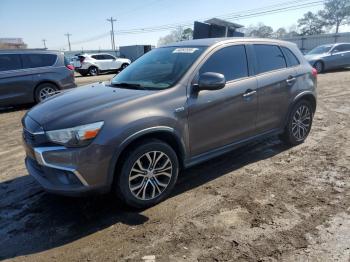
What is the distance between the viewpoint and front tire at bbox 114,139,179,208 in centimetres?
370

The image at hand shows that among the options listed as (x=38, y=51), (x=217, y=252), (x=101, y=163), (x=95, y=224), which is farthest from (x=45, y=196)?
(x=38, y=51)

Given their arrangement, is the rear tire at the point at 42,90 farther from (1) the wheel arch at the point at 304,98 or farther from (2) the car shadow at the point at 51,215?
(1) the wheel arch at the point at 304,98

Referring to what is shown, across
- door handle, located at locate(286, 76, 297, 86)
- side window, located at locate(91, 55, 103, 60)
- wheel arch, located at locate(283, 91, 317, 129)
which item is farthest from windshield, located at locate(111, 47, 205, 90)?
side window, located at locate(91, 55, 103, 60)

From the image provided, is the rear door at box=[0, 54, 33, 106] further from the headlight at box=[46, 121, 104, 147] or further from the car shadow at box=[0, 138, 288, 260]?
the headlight at box=[46, 121, 104, 147]

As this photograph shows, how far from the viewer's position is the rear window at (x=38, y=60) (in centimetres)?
1058

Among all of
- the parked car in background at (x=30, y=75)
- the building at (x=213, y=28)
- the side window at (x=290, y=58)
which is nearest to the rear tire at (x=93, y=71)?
the building at (x=213, y=28)

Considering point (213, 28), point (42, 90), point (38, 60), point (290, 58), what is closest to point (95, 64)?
point (213, 28)

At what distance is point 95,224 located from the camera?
3.70 meters

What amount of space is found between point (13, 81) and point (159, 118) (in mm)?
7834

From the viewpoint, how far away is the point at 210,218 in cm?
372

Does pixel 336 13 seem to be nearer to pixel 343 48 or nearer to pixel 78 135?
pixel 343 48

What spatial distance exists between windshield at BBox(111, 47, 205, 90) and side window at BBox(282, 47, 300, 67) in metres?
1.85

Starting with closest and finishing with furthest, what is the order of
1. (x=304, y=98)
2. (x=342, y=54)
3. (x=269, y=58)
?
(x=269, y=58)
(x=304, y=98)
(x=342, y=54)

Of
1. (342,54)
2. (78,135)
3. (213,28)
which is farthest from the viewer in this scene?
(342,54)
